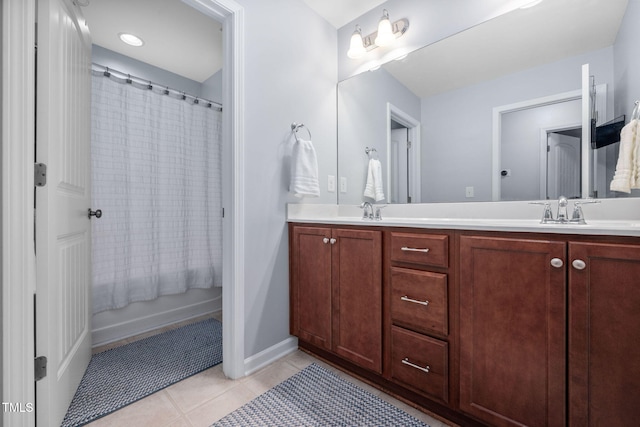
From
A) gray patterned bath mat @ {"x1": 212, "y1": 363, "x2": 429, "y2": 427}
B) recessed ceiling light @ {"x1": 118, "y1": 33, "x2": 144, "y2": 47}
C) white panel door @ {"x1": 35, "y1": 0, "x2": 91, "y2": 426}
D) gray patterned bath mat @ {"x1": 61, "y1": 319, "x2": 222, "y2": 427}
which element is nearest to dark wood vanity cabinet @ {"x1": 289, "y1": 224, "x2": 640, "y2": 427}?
gray patterned bath mat @ {"x1": 212, "y1": 363, "x2": 429, "y2": 427}

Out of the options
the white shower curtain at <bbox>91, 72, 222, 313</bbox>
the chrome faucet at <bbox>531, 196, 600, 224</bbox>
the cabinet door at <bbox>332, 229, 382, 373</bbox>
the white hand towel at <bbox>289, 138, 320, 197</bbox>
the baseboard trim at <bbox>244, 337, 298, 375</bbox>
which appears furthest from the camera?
the white shower curtain at <bbox>91, 72, 222, 313</bbox>

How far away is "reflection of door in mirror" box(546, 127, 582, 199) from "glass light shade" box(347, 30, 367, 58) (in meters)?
1.30

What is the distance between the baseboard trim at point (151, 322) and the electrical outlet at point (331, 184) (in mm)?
1504

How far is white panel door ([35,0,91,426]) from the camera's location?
0.98m

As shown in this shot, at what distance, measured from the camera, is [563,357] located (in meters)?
0.87

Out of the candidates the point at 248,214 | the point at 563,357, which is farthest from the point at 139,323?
the point at 563,357

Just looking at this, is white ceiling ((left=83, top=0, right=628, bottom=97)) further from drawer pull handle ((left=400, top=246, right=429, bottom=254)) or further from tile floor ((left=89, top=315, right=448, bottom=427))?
tile floor ((left=89, top=315, right=448, bottom=427))

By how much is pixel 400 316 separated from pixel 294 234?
79 centimetres

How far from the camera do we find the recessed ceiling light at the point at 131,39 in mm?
2046

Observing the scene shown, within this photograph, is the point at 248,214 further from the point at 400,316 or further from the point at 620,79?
the point at 620,79

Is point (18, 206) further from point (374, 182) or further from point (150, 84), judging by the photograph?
point (374, 182)

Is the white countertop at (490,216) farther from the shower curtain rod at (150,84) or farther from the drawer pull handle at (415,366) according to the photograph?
the shower curtain rod at (150,84)

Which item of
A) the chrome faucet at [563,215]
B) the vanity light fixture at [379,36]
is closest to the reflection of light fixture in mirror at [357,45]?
the vanity light fixture at [379,36]

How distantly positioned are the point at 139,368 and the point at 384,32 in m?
2.57
